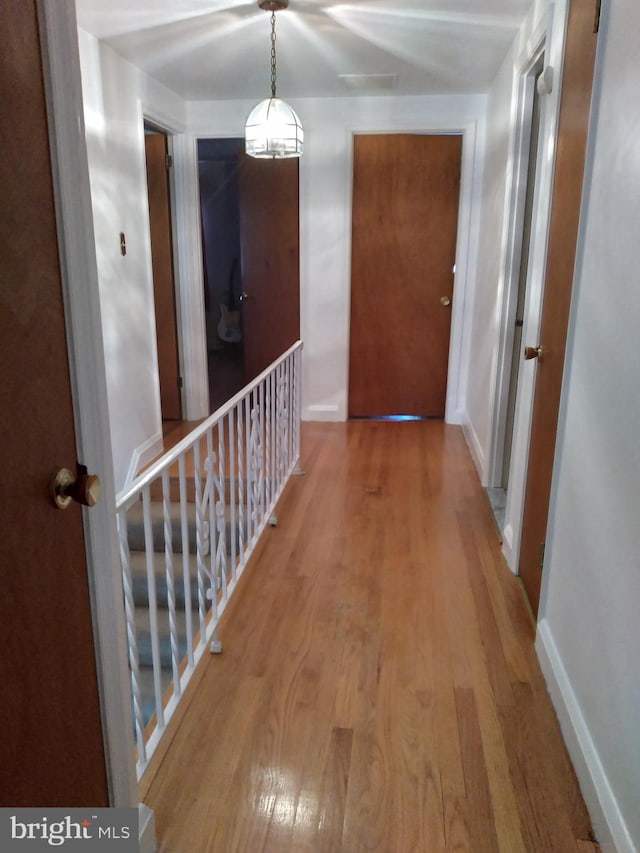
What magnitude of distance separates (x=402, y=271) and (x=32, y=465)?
403cm

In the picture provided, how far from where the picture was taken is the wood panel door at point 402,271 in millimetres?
4410

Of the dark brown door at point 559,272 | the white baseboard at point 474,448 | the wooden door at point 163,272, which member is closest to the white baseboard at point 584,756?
the dark brown door at point 559,272

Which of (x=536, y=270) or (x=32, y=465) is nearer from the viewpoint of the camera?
(x=32, y=465)

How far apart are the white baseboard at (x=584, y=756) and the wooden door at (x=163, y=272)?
3.46 metres

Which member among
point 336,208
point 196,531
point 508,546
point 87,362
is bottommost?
point 508,546

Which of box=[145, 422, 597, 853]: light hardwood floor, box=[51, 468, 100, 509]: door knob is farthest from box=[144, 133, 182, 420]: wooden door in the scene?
box=[51, 468, 100, 509]: door knob

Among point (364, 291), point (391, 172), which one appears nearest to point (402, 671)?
point (364, 291)

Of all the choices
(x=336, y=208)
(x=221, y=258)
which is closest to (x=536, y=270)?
(x=336, y=208)

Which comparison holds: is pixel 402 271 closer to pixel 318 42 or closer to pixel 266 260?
pixel 266 260

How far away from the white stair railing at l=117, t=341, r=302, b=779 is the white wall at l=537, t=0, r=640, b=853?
107cm

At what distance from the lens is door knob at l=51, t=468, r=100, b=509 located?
98 centimetres

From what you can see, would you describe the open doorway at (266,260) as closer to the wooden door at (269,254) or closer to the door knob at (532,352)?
the wooden door at (269,254)

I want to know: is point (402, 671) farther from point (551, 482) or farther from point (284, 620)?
point (551, 482)

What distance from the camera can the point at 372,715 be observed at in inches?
70.0
